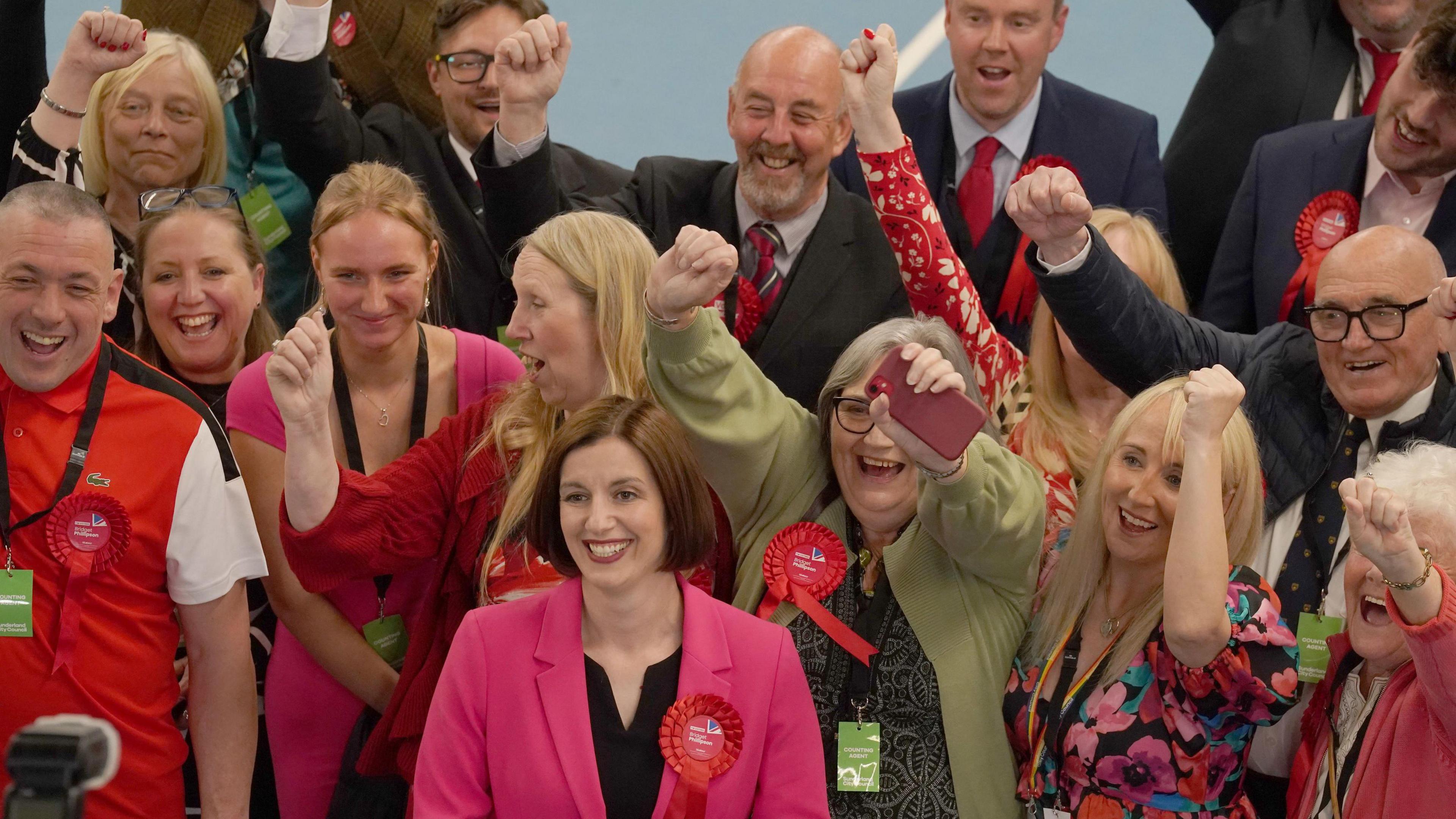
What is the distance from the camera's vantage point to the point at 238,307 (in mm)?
3688

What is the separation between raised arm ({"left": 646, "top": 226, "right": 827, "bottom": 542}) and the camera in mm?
2846

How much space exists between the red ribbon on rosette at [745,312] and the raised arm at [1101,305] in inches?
31.3

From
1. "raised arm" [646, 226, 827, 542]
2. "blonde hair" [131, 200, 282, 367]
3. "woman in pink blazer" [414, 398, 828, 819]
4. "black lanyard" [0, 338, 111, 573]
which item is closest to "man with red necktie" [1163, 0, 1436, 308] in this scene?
"raised arm" [646, 226, 827, 542]

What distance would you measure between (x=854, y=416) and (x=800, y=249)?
92 centimetres

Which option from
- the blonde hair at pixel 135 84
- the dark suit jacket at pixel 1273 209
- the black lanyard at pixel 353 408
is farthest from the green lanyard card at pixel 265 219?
the dark suit jacket at pixel 1273 209

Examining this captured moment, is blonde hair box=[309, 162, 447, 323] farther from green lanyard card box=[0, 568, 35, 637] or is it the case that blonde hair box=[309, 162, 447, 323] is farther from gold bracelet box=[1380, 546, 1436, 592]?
gold bracelet box=[1380, 546, 1436, 592]

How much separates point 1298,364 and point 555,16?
5.39 m

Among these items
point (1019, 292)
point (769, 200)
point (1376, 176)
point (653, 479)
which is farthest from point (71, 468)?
point (1376, 176)

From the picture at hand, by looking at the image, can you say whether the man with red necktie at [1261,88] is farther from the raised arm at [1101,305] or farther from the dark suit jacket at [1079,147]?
the raised arm at [1101,305]

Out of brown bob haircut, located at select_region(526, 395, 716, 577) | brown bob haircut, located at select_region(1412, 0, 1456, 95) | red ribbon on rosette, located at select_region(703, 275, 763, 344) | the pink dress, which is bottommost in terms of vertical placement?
the pink dress

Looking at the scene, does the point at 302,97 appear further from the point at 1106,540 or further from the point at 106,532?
the point at 1106,540

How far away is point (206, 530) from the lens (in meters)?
3.06

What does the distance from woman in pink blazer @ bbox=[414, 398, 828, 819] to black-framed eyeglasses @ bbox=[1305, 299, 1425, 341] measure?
1298mm

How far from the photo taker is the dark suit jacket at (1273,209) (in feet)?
12.5
